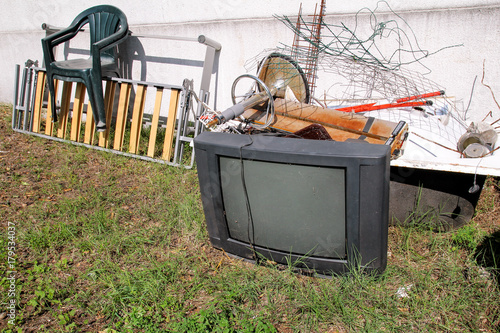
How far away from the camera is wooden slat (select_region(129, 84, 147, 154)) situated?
354 centimetres

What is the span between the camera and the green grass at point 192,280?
5.95 feet

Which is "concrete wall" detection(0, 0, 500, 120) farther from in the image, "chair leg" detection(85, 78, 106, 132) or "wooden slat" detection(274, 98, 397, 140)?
"wooden slat" detection(274, 98, 397, 140)

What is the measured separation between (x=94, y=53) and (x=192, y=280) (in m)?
2.37

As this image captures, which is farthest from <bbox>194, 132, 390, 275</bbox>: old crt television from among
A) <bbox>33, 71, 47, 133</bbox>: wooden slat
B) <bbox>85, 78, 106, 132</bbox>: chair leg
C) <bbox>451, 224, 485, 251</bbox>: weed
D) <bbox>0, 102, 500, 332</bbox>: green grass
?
<bbox>33, 71, 47, 133</bbox>: wooden slat

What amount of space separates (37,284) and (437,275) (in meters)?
2.32

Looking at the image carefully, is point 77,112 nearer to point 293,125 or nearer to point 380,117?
point 293,125

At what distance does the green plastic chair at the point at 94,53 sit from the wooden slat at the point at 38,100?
17.3 inches

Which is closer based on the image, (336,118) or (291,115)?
(336,118)

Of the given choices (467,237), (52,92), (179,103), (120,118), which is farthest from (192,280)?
(52,92)

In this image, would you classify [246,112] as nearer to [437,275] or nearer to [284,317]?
[284,317]

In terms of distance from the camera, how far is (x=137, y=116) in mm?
3574

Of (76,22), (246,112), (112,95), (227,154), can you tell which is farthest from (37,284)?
(76,22)

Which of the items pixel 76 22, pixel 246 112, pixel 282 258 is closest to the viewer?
pixel 282 258

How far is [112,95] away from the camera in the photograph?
3.71 meters
